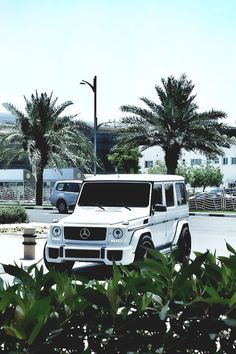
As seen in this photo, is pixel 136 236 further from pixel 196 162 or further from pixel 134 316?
pixel 196 162

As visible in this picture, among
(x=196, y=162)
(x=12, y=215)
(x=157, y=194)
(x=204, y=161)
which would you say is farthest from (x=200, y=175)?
(x=157, y=194)

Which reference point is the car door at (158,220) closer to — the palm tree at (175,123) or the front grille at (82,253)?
the front grille at (82,253)

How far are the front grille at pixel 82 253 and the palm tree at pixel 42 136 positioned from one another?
102ft

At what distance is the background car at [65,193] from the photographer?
33.9 meters

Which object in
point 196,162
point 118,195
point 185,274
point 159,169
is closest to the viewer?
point 185,274

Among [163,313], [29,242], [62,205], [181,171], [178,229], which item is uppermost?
[181,171]

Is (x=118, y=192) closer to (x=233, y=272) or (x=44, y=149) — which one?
(x=233, y=272)

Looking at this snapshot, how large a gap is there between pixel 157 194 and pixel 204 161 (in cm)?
8210

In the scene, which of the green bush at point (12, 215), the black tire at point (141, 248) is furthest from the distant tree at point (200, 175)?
the black tire at point (141, 248)

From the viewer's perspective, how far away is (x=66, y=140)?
144ft

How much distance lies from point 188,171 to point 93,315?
8532 centimetres

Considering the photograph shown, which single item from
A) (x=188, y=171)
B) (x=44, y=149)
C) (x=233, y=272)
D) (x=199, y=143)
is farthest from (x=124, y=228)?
(x=188, y=171)

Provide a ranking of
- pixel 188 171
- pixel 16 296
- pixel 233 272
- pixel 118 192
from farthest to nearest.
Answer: pixel 188 171 → pixel 118 192 → pixel 233 272 → pixel 16 296

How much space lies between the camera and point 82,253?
1104 centimetres
